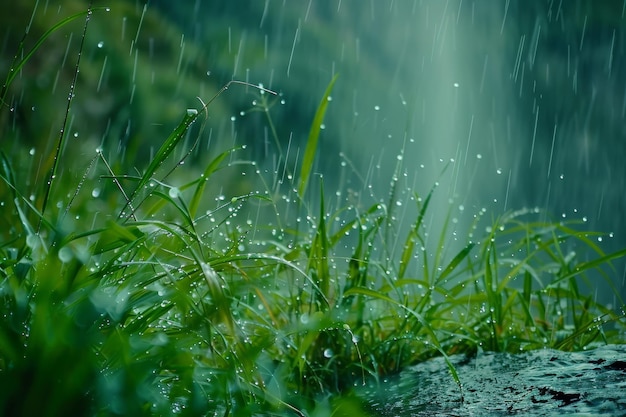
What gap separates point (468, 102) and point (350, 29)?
1.97 meters

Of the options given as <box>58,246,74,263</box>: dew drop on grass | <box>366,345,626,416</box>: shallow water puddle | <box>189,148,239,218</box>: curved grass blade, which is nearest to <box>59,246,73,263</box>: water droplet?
<box>58,246,74,263</box>: dew drop on grass

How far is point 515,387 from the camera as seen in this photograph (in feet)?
3.29

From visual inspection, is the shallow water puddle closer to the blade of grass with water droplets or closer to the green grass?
the green grass

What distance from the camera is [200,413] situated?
71 centimetres

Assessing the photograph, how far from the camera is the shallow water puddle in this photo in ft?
2.86

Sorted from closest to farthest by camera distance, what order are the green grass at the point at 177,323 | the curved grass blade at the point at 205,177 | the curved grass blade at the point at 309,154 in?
1. the green grass at the point at 177,323
2. the curved grass blade at the point at 205,177
3. the curved grass blade at the point at 309,154

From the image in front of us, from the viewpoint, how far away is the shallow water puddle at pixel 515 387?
2.86 ft

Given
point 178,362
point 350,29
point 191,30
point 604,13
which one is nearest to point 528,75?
point 604,13

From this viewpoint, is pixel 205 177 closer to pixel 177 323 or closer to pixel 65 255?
pixel 177 323

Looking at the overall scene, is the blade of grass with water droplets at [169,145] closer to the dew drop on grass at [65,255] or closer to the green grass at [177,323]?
the green grass at [177,323]

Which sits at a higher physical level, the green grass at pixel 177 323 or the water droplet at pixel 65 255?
the water droplet at pixel 65 255

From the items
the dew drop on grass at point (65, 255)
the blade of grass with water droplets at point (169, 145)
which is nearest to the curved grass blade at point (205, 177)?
the blade of grass with water droplets at point (169, 145)

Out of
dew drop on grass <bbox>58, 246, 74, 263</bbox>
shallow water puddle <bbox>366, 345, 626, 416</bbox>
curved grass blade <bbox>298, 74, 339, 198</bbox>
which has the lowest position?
shallow water puddle <bbox>366, 345, 626, 416</bbox>

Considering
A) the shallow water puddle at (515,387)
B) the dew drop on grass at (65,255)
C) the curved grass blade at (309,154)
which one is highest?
the curved grass blade at (309,154)
